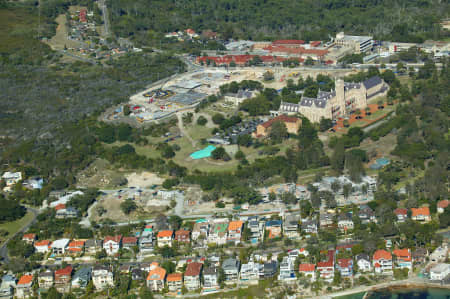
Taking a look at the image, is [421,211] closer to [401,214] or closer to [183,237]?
[401,214]

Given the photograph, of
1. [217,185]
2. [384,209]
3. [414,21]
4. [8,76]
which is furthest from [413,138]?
[8,76]

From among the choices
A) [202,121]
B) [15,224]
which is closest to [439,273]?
[15,224]

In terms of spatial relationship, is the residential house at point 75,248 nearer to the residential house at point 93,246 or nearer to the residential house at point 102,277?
the residential house at point 93,246

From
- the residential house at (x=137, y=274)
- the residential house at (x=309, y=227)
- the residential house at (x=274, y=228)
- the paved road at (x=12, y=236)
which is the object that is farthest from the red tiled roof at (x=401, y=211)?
the paved road at (x=12, y=236)

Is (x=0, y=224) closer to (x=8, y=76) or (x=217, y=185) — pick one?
(x=217, y=185)

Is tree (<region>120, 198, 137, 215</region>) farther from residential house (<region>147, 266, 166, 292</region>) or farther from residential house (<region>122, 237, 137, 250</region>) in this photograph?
residential house (<region>147, 266, 166, 292</region>)

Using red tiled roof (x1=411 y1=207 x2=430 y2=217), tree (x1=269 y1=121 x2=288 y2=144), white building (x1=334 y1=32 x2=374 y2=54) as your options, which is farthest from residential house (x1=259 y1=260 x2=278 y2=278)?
white building (x1=334 y1=32 x2=374 y2=54)
